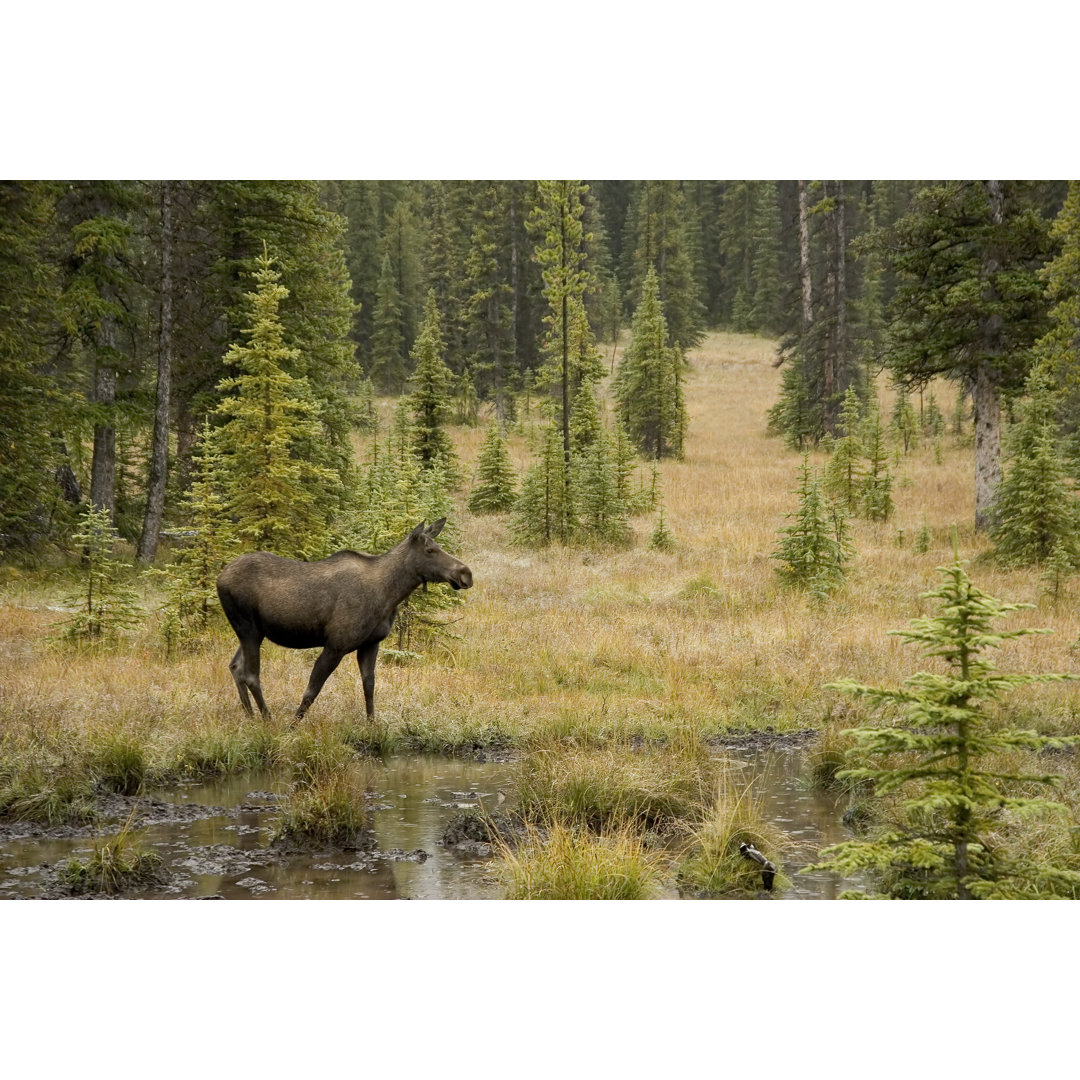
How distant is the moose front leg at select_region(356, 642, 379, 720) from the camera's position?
11188 millimetres

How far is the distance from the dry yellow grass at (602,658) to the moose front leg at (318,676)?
0.86 feet

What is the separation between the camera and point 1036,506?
1786 centimetres

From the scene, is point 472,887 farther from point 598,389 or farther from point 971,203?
point 598,389

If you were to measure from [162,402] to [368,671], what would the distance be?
37.4 ft

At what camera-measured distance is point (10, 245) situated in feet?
57.5

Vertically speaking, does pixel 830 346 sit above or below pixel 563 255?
below

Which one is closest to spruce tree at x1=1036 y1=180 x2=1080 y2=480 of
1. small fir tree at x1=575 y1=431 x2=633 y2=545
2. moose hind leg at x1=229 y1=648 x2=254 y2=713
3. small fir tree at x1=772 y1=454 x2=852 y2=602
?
small fir tree at x1=772 y1=454 x2=852 y2=602

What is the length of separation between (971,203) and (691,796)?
1773 cm

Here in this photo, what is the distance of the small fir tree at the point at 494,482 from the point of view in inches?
1141

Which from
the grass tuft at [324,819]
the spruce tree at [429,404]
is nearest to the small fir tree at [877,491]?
the spruce tree at [429,404]

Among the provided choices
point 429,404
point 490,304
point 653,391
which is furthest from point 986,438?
point 490,304

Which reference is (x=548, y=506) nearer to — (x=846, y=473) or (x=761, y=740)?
(x=846, y=473)

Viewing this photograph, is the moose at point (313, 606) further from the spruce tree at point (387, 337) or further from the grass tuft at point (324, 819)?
the spruce tree at point (387, 337)
